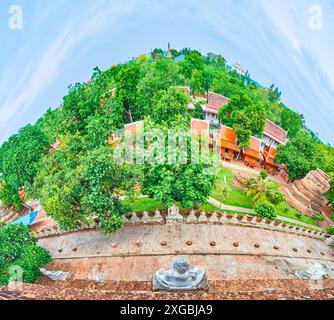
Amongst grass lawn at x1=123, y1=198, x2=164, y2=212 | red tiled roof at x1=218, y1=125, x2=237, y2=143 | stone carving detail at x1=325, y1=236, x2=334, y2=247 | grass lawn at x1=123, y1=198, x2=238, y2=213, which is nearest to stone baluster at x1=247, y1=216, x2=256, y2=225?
grass lawn at x1=123, y1=198, x2=238, y2=213

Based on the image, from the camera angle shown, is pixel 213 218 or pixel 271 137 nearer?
pixel 213 218

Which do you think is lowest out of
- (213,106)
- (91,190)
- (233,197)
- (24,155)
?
(233,197)

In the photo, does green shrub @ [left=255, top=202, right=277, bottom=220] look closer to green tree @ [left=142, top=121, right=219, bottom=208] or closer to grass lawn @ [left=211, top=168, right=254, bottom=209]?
grass lawn @ [left=211, top=168, right=254, bottom=209]

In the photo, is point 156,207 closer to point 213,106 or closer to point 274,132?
point 213,106

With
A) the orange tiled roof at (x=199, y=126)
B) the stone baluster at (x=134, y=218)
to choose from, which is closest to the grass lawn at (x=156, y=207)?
the stone baluster at (x=134, y=218)

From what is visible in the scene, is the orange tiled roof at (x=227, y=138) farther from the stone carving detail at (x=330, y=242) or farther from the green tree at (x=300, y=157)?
the stone carving detail at (x=330, y=242)

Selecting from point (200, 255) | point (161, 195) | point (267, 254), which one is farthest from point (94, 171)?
point (267, 254)

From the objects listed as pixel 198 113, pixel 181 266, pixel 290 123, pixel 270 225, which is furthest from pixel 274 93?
pixel 181 266
